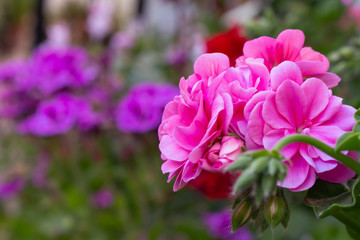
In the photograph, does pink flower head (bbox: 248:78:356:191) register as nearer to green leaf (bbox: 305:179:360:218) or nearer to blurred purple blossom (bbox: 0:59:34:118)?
green leaf (bbox: 305:179:360:218)

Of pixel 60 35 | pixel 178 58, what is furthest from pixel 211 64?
pixel 60 35

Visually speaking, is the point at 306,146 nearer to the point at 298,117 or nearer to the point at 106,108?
the point at 298,117

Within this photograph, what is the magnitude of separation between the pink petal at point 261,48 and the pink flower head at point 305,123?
31mm

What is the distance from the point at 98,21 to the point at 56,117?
0.80m

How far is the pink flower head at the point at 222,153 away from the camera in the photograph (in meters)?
0.17

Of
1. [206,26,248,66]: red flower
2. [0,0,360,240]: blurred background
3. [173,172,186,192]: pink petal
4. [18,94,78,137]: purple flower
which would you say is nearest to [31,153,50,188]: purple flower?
[0,0,360,240]: blurred background

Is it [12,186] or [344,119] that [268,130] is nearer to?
[344,119]

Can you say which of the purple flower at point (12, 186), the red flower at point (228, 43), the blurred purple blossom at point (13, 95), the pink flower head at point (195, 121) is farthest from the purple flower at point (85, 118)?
the pink flower head at point (195, 121)

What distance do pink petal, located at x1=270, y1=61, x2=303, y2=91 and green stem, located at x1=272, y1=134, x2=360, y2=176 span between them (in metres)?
0.03

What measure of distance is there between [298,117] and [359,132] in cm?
2

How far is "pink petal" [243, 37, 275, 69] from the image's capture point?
20cm

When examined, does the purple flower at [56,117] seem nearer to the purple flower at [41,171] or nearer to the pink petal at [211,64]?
the purple flower at [41,171]

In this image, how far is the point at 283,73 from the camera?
0.17 metres

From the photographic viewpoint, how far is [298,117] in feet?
Result: 0.59
